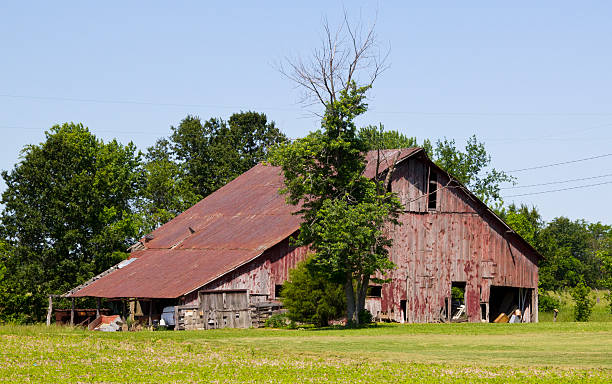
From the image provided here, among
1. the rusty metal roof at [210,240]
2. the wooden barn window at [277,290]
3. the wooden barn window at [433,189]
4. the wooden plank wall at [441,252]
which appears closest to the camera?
the rusty metal roof at [210,240]

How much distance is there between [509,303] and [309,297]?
64.1 feet

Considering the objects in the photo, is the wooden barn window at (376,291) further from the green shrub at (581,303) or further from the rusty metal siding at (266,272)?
the green shrub at (581,303)

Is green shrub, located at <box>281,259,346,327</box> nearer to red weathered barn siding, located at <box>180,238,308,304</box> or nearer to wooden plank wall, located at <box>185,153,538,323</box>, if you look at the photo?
red weathered barn siding, located at <box>180,238,308,304</box>

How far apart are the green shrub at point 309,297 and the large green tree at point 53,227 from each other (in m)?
26.9

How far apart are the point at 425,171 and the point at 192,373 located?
35476 millimetres

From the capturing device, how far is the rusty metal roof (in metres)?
50.1

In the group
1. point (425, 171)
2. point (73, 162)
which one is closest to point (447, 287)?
point (425, 171)

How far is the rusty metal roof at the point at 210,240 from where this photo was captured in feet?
164


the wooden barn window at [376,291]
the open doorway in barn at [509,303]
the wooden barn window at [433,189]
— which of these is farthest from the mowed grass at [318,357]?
the open doorway in barn at [509,303]

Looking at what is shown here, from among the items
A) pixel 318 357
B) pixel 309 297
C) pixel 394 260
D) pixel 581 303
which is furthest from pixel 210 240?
pixel 318 357

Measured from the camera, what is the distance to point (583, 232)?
15575cm

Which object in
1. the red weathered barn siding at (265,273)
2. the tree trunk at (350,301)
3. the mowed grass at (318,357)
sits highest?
the red weathered barn siding at (265,273)

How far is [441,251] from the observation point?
5544cm

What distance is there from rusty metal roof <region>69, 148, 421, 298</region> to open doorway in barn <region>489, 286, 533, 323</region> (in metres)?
13.3
